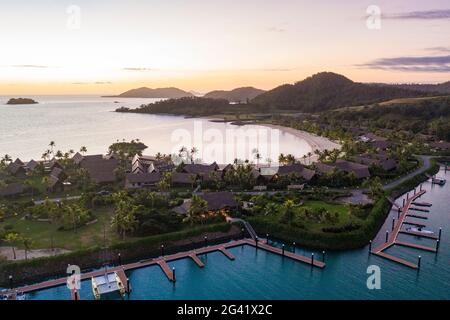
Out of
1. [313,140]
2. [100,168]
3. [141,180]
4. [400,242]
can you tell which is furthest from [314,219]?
[313,140]

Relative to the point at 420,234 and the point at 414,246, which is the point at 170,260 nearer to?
the point at 414,246

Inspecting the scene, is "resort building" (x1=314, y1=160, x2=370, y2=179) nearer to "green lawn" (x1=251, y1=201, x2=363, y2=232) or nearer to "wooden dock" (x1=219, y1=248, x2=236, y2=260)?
"green lawn" (x1=251, y1=201, x2=363, y2=232)

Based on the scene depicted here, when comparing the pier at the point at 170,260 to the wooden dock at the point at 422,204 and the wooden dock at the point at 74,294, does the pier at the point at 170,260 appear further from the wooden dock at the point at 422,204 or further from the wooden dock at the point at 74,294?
the wooden dock at the point at 422,204

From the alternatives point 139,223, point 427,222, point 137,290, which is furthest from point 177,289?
point 427,222

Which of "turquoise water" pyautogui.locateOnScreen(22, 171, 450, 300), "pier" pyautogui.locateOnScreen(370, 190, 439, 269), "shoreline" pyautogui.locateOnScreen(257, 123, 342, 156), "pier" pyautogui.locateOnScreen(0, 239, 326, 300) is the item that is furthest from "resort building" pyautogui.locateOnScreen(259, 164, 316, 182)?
"shoreline" pyautogui.locateOnScreen(257, 123, 342, 156)

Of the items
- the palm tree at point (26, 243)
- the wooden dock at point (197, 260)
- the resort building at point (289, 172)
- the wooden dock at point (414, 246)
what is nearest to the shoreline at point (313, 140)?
the resort building at point (289, 172)
